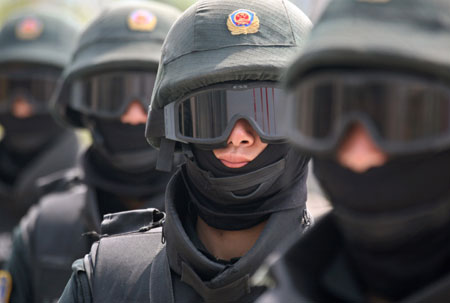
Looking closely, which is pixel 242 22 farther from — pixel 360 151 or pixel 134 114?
pixel 134 114

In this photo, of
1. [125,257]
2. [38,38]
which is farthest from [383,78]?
[38,38]

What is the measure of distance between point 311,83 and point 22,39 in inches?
216

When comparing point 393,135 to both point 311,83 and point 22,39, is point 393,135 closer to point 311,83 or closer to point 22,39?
point 311,83

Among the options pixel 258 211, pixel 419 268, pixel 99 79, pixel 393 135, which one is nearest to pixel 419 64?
pixel 393 135

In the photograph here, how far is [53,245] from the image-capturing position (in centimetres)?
520

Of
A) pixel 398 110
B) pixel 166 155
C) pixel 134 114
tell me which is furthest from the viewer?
pixel 134 114

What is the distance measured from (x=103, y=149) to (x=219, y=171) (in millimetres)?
1934

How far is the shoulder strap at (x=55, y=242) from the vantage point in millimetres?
5113

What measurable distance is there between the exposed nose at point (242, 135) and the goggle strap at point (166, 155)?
0.38 metres

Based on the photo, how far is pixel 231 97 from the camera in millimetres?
3170

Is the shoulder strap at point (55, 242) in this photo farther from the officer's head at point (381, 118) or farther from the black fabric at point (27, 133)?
the officer's head at point (381, 118)

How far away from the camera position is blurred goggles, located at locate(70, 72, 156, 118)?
493 centimetres

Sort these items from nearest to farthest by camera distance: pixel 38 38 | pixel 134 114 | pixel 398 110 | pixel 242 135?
pixel 398 110 < pixel 242 135 < pixel 134 114 < pixel 38 38

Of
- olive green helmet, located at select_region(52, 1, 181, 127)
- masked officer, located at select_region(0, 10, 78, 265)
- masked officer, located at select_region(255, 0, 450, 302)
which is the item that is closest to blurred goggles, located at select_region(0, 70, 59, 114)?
masked officer, located at select_region(0, 10, 78, 265)
